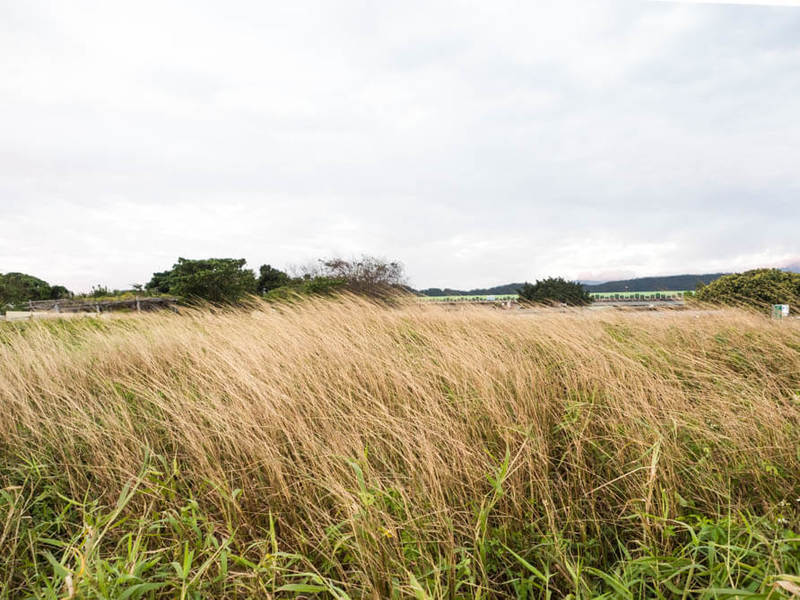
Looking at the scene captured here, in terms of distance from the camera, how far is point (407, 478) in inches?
67.7

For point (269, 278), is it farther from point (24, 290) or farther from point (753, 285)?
point (753, 285)

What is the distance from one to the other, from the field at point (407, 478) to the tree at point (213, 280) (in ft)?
59.9

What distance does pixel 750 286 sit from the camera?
1241 cm

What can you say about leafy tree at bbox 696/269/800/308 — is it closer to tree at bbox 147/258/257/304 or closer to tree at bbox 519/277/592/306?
tree at bbox 519/277/592/306

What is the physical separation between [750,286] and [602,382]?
1385cm

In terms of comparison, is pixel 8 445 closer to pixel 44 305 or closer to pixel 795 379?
pixel 795 379

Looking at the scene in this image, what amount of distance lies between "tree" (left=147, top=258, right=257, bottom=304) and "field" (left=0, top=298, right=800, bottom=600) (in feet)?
59.9

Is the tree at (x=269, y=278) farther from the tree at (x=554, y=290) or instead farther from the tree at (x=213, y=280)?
the tree at (x=554, y=290)

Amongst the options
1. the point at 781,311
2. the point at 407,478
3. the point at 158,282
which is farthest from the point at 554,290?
the point at 158,282

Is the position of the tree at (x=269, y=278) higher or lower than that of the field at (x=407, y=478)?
higher

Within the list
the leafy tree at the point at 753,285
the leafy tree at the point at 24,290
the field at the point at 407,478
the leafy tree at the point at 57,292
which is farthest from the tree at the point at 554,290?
the leafy tree at the point at 57,292

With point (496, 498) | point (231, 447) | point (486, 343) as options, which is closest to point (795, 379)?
point (486, 343)

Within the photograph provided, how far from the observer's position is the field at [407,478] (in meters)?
1.32

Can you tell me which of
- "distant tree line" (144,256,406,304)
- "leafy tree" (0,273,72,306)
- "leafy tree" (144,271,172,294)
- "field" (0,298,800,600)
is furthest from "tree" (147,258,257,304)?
"field" (0,298,800,600)
